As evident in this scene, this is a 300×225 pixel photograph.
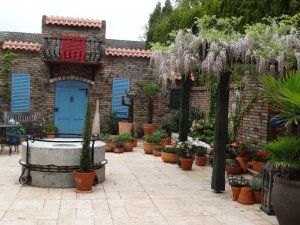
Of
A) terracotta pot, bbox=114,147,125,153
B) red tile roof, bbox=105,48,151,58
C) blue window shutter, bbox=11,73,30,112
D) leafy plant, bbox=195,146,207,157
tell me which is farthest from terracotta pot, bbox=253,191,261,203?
blue window shutter, bbox=11,73,30,112

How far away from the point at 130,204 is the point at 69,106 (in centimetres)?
831

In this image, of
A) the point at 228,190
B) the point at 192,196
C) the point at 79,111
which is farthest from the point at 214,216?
the point at 79,111

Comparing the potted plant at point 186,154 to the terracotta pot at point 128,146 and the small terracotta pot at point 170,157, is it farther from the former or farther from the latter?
the terracotta pot at point 128,146

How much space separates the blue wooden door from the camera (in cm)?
1333

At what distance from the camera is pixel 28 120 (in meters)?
12.4

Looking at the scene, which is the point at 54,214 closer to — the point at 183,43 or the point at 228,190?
the point at 228,190

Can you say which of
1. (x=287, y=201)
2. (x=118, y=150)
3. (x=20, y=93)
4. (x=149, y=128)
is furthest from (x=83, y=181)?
(x=20, y=93)

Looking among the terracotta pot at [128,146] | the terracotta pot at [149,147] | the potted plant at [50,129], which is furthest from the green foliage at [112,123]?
the terracotta pot at [149,147]

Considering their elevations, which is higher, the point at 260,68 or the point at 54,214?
the point at 260,68

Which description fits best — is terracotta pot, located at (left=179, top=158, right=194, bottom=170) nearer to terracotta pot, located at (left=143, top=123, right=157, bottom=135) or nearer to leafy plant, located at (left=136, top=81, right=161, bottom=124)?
terracotta pot, located at (left=143, top=123, right=157, bottom=135)

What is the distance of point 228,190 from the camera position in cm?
674

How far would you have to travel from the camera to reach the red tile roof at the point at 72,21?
1409cm

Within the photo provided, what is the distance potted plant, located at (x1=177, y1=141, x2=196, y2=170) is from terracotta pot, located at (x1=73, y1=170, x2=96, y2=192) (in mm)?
2738

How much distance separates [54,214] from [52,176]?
5.16ft
